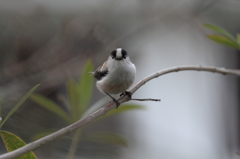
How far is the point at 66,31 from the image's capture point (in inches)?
107

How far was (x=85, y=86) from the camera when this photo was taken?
1.63 m

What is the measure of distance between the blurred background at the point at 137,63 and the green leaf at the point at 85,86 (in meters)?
0.53

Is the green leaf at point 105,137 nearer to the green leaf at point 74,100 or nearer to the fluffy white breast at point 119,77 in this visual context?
the green leaf at point 74,100

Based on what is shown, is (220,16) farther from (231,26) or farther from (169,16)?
(169,16)

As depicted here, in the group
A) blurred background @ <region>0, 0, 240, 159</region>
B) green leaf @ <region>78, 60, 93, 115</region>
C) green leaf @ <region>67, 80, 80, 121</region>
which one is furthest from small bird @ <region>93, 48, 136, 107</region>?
blurred background @ <region>0, 0, 240, 159</region>

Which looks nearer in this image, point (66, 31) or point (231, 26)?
point (66, 31)

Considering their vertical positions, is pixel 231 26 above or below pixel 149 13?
above

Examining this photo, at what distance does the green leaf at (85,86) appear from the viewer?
1.57 meters

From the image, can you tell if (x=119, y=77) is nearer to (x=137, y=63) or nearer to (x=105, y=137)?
(x=105, y=137)

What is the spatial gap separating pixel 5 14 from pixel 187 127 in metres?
2.91

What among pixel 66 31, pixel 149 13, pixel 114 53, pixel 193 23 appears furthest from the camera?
pixel 193 23

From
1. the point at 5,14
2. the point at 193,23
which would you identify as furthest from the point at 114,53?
the point at 5,14

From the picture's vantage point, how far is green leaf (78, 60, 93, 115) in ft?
5.15

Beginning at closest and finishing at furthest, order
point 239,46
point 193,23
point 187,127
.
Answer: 1. point 239,46
2. point 193,23
3. point 187,127
